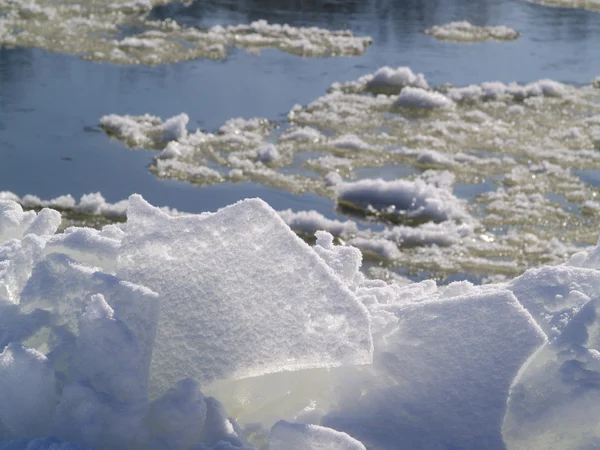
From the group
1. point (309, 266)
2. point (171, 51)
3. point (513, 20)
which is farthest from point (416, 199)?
point (513, 20)

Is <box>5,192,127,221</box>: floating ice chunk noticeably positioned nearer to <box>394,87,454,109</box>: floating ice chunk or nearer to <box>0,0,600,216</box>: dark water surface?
<box>0,0,600,216</box>: dark water surface

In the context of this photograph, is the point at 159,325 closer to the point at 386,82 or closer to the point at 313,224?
the point at 313,224

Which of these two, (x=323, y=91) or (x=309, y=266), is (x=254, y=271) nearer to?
(x=309, y=266)

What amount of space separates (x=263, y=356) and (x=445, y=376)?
357mm

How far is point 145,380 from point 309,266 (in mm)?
396

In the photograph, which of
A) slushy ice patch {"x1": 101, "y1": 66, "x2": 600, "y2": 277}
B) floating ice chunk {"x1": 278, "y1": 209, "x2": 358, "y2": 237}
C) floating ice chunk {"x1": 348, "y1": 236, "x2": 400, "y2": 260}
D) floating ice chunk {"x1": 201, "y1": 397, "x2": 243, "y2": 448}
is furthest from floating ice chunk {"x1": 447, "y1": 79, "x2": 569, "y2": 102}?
floating ice chunk {"x1": 201, "y1": 397, "x2": 243, "y2": 448}

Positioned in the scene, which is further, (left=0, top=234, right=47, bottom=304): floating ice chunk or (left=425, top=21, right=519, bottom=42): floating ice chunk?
(left=425, top=21, right=519, bottom=42): floating ice chunk

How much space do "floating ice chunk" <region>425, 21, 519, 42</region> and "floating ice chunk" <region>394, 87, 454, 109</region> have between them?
8.58 feet

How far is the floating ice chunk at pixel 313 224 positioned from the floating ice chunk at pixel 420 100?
271 centimetres

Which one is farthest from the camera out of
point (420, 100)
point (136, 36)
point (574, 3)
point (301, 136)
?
point (574, 3)

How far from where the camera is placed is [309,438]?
1582 mm

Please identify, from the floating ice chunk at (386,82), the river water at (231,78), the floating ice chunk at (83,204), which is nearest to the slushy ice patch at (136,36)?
the river water at (231,78)

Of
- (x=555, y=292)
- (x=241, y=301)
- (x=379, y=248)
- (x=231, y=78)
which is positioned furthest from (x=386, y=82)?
(x=241, y=301)

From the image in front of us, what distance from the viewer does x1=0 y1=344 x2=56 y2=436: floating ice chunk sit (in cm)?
166
